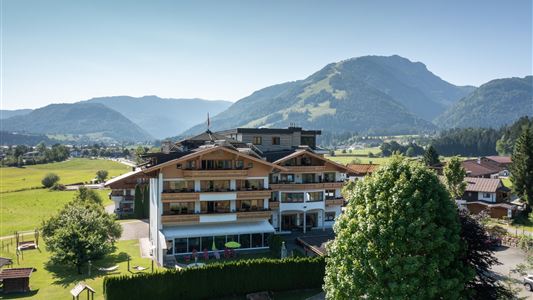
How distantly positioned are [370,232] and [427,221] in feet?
9.28

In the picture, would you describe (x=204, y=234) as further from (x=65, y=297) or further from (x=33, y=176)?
(x=33, y=176)

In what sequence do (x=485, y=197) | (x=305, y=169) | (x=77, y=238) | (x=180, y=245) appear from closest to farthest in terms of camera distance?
(x=77, y=238), (x=180, y=245), (x=305, y=169), (x=485, y=197)

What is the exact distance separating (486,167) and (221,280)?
102m

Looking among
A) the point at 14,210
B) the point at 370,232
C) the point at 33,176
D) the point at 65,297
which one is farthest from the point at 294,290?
the point at 33,176

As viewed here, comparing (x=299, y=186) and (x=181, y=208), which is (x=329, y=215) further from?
(x=181, y=208)

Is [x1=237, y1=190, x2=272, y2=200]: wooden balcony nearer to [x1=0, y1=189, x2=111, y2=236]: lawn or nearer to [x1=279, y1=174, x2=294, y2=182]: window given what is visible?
[x1=279, y1=174, x2=294, y2=182]: window

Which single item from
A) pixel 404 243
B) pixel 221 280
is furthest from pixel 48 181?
pixel 404 243

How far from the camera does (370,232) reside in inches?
870

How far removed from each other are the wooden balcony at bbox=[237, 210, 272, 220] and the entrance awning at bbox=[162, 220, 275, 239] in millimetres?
837

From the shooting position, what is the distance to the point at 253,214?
46.3 metres

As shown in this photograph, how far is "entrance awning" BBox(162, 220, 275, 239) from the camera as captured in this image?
42.3 meters

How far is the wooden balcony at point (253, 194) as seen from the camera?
45.8 m

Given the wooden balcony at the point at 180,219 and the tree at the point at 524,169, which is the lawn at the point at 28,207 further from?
the tree at the point at 524,169

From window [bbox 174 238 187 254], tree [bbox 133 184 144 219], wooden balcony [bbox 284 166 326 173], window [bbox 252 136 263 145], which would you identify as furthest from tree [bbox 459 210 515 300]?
tree [bbox 133 184 144 219]
